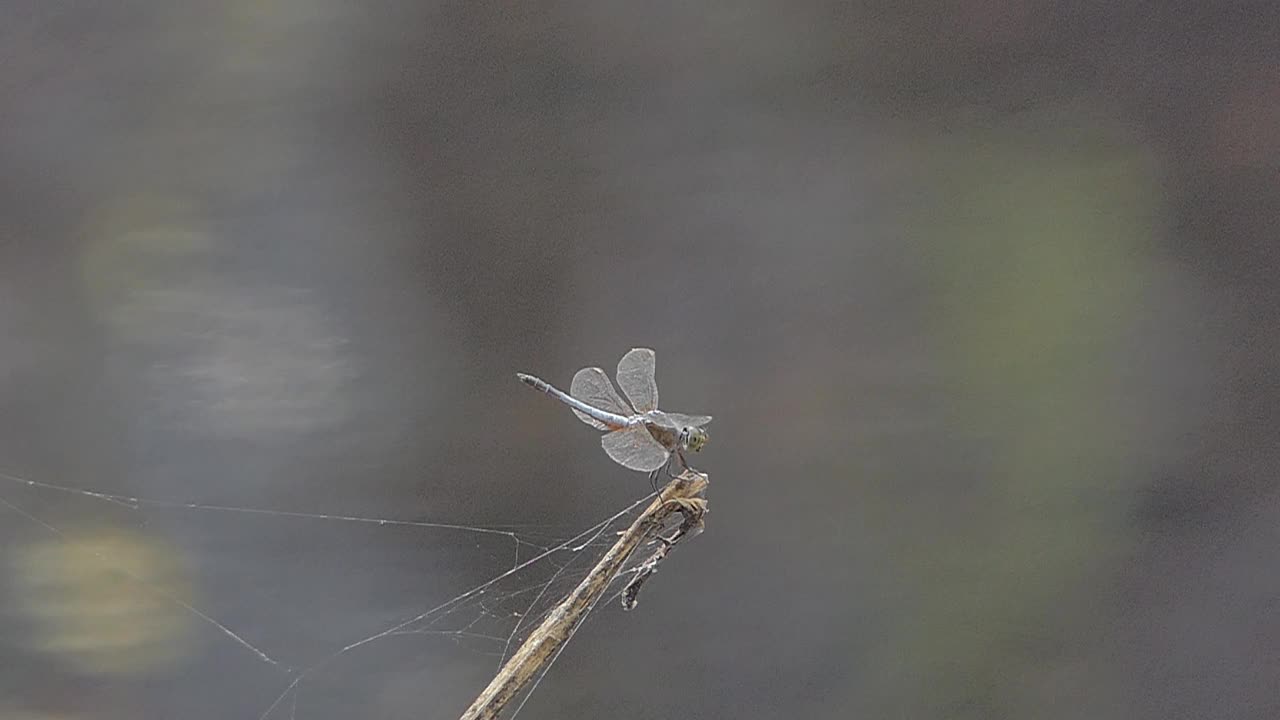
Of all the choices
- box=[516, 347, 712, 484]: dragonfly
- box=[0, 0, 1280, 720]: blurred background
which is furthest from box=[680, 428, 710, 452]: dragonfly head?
box=[0, 0, 1280, 720]: blurred background

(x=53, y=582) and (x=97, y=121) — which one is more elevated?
(x=97, y=121)

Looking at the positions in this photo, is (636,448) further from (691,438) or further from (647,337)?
(647,337)

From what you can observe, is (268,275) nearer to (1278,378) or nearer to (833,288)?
(833,288)

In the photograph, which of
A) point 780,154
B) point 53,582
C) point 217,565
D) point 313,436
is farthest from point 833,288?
point 53,582

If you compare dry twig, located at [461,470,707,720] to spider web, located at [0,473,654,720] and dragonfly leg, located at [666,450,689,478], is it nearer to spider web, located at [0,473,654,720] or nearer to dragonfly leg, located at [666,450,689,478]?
dragonfly leg, located at [666,450,689,478]

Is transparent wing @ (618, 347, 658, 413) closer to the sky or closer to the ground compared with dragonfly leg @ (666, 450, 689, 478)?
closer to the sky

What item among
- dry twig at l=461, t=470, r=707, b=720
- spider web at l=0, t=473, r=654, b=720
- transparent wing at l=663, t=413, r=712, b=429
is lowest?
spider web at l=0, t=473, r=654, b=720
